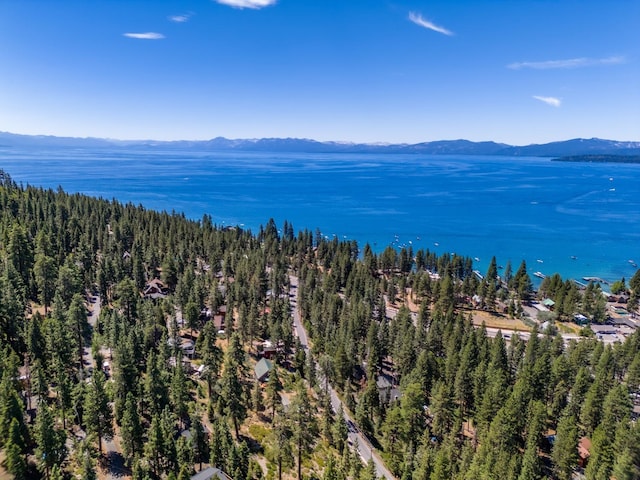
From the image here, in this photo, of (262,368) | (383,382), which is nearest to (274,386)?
(262,368)

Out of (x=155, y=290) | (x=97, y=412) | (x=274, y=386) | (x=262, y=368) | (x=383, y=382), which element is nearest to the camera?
(x=97, y=412)

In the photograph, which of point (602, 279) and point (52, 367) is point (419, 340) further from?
point (602, 279)

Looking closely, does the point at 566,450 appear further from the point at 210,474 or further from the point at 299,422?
the point at 210,474

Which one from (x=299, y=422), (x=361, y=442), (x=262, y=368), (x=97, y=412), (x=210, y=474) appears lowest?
(x=361, y=442)

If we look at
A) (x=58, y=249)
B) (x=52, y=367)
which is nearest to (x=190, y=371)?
(x=52, y=367)

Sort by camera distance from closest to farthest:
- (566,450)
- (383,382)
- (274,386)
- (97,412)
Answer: (97,412), (566,450), (274,386), (383,382)

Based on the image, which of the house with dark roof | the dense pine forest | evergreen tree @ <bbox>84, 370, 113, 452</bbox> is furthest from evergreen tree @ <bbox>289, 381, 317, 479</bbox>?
the house with dark roof
